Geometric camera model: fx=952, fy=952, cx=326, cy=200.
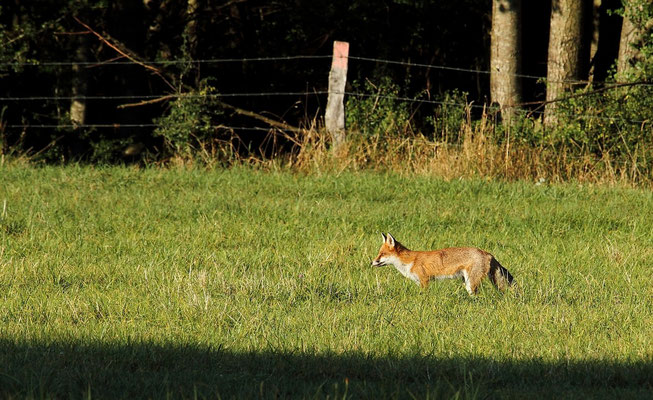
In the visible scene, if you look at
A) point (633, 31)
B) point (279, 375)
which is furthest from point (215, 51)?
point (279, 375)

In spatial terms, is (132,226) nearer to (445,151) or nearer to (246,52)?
(445,151)

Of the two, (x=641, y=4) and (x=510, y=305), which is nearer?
(x=510, y=305)

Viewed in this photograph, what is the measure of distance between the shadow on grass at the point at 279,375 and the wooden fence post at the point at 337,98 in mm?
9222

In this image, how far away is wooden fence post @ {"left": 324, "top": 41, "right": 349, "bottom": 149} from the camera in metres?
14.8

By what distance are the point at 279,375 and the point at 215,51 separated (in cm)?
1805

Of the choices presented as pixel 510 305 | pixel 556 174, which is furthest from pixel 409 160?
pixel 510 305

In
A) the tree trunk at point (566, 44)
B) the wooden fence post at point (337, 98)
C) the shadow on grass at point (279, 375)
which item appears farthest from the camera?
the tree trunk at point (566, 44)

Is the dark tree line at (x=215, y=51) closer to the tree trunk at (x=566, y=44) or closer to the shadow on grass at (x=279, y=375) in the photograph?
the tree trunk at (x=566, y=44)

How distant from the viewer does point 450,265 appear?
24.1 feet

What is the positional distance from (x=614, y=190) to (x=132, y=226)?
643 centimetres

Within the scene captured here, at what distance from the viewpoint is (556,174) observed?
14.2 meters

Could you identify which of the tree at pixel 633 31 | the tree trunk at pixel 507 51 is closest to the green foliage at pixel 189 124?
the tree trunk at pixel 507 51

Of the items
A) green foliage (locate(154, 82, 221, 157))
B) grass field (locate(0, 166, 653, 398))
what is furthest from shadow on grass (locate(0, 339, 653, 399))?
green foliage (locate(154, 82, 221, 157))

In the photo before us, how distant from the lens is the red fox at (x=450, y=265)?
723cm
